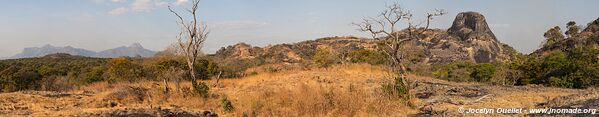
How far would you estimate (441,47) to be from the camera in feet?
263

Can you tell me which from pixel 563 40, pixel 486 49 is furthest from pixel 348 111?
pixel 486 49

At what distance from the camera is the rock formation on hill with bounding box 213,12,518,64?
6231cm

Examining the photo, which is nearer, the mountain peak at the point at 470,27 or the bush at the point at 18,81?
the bush at the point at 18,81

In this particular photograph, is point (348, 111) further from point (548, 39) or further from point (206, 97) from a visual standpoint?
point (548, 39)

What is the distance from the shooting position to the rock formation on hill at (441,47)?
2453 inches

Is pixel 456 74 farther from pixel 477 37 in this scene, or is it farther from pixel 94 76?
pixel 477 37

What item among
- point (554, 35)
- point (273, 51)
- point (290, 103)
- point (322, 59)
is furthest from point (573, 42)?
point (290, 103)

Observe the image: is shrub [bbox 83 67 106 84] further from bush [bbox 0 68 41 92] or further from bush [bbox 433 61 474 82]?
bush [bbox 433 61 474 82]

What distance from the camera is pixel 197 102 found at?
10312 mm

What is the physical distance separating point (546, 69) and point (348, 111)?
2001cm

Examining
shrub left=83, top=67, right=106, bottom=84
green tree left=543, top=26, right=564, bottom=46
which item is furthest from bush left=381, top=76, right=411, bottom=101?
green tree left=543, top=26, right=564, bottom=46

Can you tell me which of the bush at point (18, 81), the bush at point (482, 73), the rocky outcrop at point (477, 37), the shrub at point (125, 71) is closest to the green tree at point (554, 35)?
the rocky outcrop at point (477, 37)

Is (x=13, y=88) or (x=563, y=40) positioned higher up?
(x=563, y=40)

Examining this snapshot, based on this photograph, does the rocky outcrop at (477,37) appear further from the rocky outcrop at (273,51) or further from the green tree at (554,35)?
the rocky outcrop at (273,51)
